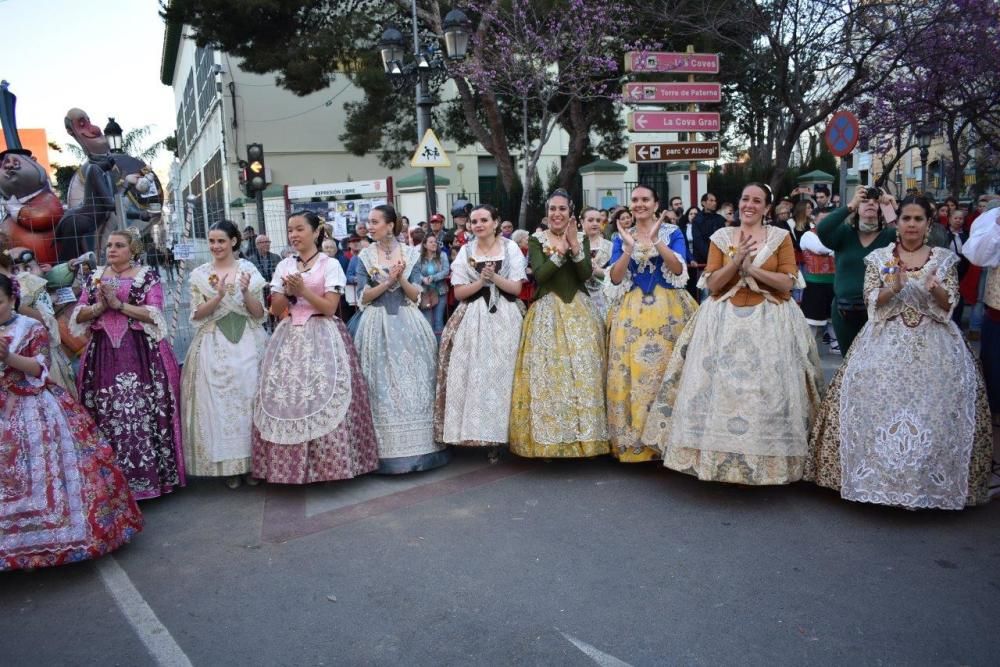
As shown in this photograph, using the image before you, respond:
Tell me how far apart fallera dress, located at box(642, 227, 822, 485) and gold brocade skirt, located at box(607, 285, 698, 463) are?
19 cm

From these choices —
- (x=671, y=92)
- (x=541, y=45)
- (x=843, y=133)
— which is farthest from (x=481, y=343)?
(x=541, y=45)

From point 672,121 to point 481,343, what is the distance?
8.82 m

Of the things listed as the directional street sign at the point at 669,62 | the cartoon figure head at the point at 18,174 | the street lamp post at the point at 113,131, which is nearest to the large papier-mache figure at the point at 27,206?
the cartoon figure head at the point at 18,174

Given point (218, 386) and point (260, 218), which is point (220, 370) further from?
point (260, 218)

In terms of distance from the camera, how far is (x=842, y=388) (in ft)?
14.5

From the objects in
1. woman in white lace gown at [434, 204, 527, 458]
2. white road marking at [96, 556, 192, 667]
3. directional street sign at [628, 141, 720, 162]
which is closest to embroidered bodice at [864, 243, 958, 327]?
woman in white lace gown at [434, 204, 527, 458]

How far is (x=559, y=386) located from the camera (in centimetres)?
516

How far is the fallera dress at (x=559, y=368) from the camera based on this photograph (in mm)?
5133

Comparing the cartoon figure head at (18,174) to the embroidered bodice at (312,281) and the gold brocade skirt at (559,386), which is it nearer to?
the embroidered bodice at (312,281)

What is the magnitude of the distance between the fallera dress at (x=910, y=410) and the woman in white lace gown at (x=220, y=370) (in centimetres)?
352

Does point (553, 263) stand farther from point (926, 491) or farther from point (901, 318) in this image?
point (926, 491)

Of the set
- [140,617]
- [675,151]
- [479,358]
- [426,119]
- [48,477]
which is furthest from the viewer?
[675,151]

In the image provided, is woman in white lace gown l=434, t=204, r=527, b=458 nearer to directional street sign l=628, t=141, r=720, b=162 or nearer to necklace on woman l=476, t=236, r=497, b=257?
necklace on woman l=476, t=236, r=497, b=257

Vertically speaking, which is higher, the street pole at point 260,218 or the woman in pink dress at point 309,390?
the street pole at point 260,218
